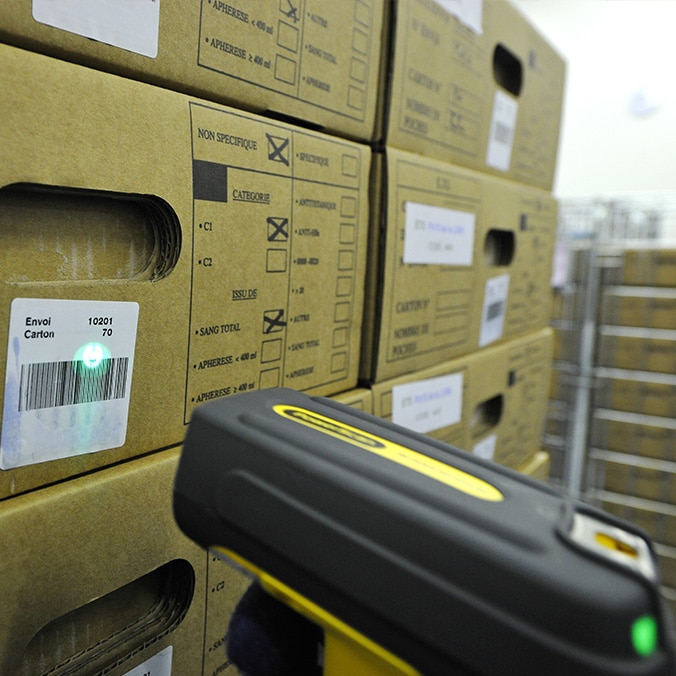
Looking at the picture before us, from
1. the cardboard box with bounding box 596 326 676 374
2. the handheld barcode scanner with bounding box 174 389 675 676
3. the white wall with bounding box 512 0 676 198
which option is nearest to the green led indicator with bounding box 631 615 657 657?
the handheld barcode scanner with bounding box 174 389 675 676

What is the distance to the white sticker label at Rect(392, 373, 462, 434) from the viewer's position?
0.57 m

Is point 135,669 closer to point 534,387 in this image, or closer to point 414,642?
point 414,642

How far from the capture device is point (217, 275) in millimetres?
364

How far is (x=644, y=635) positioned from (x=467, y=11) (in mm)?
585

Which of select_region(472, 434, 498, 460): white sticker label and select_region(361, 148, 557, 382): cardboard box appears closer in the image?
select_region(361, 148, 557, 382): cardboard box

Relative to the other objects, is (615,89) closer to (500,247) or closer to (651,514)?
(651,514)

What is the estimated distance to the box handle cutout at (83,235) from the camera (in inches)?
11.0

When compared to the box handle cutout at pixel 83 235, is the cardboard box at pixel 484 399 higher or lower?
lower

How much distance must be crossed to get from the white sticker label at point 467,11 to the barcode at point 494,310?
0.31 m

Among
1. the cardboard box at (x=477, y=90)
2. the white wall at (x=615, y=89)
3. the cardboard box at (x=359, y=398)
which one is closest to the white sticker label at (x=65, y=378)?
the cardboard box at (x=359, y=398)

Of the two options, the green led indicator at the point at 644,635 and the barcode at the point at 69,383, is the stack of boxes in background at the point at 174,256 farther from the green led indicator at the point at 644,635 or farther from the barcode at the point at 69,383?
the green led indicator at the point at 644,635

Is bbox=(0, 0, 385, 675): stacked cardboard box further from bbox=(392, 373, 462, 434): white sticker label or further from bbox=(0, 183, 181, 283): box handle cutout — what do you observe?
bbox=(392, 373, 462, 434): white sticker label

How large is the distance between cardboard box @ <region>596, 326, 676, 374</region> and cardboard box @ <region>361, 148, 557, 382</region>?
0.66m

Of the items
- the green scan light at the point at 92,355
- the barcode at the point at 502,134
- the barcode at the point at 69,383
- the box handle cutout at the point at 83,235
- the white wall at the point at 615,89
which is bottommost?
A: the barcode at the point at 69,383
